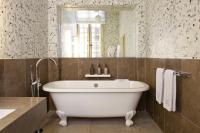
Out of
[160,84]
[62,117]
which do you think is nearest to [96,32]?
[62,117]

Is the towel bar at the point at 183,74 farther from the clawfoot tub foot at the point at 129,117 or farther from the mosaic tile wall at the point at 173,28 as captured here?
the clawfoot tub foot at the point at 129,117

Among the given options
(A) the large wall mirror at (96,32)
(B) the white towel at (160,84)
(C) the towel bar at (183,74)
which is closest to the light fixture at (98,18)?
(A) the large wall mirror at (96,32)

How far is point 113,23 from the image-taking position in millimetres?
4391

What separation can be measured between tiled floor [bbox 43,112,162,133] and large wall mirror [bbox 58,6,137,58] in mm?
1306

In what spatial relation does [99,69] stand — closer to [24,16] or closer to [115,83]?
[115,83]

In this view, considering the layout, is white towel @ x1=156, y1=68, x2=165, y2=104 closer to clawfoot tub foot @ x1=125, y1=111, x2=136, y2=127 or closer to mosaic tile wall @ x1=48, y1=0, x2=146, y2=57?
clawfoot tub foot @ x1=125, y1=111, x2=136, y2=127

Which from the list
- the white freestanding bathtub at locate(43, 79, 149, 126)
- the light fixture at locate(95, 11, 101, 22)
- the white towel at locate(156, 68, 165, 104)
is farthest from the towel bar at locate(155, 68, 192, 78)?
the light fixture at locate(95, 11, 101, 22)

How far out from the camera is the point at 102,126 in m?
3.36

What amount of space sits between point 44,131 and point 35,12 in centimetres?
190

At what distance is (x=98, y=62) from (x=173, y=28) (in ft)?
6.02

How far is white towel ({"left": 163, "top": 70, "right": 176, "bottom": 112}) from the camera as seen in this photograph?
239 centimetres

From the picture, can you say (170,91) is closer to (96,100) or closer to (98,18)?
(96,100)

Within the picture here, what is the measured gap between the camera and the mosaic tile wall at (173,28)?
2164mm

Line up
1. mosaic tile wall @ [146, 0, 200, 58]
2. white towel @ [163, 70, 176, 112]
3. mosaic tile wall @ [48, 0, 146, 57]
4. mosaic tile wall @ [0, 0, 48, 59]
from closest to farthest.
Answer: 1. mosaic tile wall @ [146, 0, 200, 58]
2. white towel @ [163, 70, 176, 112]
3. mosaic tile wall @ [0, 0, 48, 59]
4. mosaic tile wall @ [48, 0, 146, 57]
